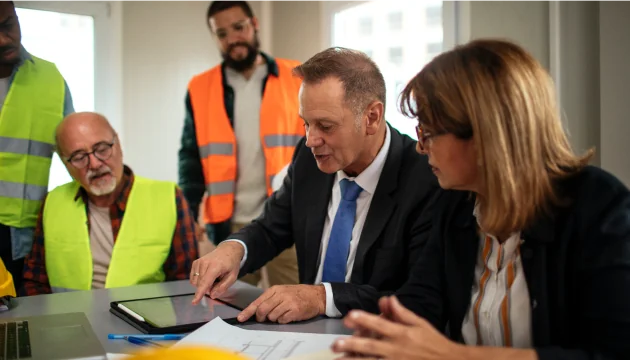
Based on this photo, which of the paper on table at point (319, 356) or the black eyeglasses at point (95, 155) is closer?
the paper on table at point (319, 356)

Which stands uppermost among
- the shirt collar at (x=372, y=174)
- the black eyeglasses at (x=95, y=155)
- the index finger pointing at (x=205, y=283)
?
the black eyeglasses at (x=95, y=155)

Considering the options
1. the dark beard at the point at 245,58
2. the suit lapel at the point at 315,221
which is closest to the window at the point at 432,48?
the dark beard at the point at 245,58

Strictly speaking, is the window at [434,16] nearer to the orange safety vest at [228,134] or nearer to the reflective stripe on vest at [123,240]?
the orange safety vest at [228,134]

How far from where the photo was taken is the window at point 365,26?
3.54m

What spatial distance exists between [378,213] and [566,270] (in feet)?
2.15

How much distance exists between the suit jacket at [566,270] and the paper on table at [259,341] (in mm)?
230

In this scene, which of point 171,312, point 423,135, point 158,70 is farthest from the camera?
point 158,70

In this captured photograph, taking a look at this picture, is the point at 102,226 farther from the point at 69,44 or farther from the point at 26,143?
the point at 69,44

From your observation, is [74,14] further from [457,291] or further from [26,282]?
[457,291]

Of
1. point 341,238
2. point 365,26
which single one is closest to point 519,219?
point 341,238

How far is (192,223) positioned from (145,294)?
0.69 meters

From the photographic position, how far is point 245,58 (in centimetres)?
320

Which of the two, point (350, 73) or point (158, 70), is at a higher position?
point (158, 70)

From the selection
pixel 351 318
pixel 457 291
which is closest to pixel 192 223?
pixel 457 291
